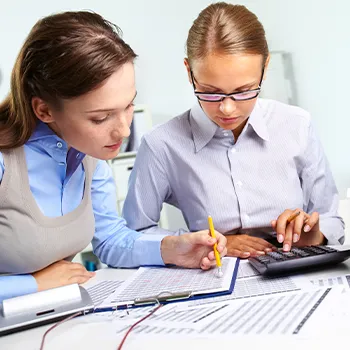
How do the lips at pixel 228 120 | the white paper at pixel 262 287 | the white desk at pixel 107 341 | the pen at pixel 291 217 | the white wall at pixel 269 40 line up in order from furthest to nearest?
the white wall at pixel 269 40
the lips at pixel 228 120
the pen at pixel 291 217
the white paper at pixel 262 287
the white desk at pixel 107 341

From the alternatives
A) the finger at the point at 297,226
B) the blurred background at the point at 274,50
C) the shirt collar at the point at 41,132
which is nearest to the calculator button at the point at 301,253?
the finger at the point at 297,226

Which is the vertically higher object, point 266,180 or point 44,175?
point 44,175

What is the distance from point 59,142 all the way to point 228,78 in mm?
440

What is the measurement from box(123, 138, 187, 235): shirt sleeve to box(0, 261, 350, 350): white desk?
1.95 feet

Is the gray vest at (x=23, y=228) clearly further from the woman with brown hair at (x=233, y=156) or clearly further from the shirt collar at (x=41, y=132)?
the woman with brown hair at (x=233, y=156)

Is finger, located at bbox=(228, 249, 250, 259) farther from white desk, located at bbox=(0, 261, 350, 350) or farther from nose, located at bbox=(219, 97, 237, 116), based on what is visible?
nose, located at bbox=(219, 97, 237, 116)

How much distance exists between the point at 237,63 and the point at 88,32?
394mm

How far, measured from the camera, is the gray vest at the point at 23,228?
105 centimetres

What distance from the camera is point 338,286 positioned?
85 cm

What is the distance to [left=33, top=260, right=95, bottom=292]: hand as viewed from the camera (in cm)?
Result: 109

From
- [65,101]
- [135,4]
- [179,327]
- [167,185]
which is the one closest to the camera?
[179,327]

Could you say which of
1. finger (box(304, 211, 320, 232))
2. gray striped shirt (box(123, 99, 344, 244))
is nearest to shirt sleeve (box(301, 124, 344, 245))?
gray striped shirt (box(123, 99, 344, 244))

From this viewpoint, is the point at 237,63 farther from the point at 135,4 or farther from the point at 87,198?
the point at 135,4

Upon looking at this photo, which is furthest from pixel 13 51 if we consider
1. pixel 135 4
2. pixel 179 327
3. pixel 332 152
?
pixel 179 327
